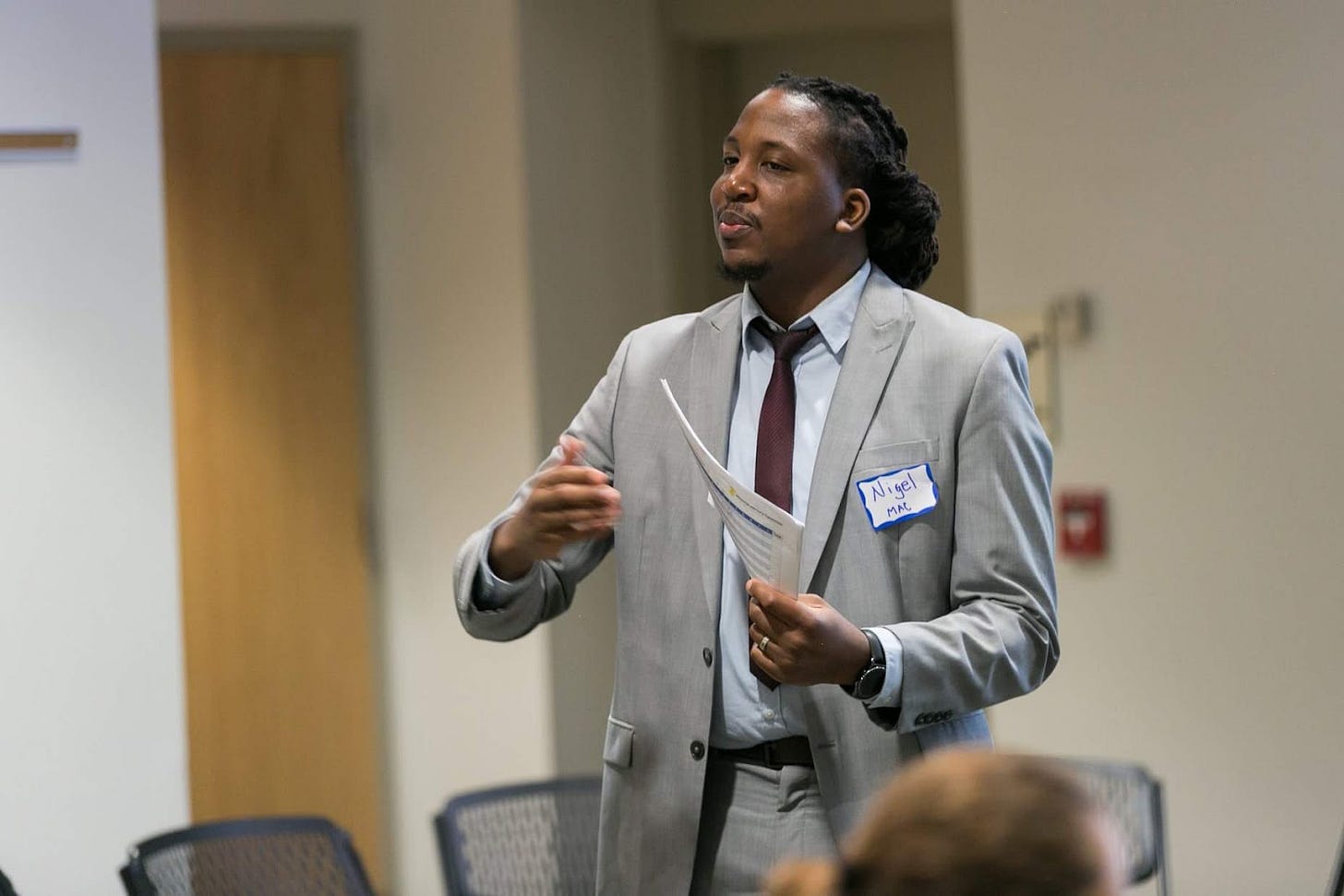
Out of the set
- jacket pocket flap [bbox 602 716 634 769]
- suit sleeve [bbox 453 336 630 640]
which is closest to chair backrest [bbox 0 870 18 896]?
suit sleeve [bbox 453 336 630 640]

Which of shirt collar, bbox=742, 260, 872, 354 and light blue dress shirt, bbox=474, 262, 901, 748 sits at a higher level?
shirt collar, bbox=742, 260, 872, 354

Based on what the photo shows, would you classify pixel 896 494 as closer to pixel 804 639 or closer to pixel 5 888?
pixel 804 639

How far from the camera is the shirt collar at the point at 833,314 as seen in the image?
2.09 metres

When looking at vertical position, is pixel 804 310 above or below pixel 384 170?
below

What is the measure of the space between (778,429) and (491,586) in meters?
0.42

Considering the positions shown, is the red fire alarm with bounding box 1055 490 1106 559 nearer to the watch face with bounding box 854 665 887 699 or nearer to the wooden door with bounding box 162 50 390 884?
the wooden door with bounding box 162 50 390 884

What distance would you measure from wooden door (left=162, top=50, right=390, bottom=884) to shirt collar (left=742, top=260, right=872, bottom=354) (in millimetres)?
3086

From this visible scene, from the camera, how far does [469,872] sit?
2.95 m

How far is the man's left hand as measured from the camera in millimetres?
1756

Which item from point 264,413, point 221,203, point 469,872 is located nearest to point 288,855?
point 469,872

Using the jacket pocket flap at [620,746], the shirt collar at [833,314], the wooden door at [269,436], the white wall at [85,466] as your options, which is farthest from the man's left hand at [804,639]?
the wooden door at [269,436]

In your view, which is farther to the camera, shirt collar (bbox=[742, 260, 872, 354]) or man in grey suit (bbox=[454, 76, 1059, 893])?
shirt collar (bbox=[742, 260, 872, 354])

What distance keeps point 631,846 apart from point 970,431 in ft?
2.22

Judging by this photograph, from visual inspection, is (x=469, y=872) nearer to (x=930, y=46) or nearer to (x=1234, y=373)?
(x=1234, y=373)
